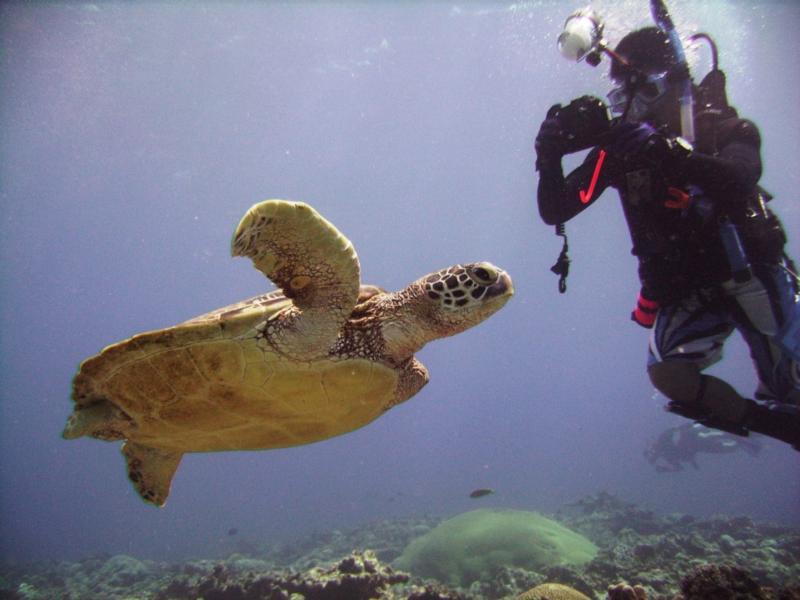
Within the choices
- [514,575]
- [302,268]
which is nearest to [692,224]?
[302,268]

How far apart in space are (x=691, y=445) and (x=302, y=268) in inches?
841

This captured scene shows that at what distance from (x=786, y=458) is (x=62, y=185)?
356 feet

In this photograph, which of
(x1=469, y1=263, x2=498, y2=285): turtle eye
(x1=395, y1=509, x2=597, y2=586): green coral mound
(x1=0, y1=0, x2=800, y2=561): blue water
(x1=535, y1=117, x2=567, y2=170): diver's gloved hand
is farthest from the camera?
(x1=0, y1=0, x2=800, y2=561): blue water

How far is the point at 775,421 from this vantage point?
3355 millimetres

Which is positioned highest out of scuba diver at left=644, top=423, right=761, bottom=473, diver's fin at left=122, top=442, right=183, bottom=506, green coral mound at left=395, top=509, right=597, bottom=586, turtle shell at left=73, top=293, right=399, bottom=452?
turtle shell at left=73, top=293, right=399, bottom=452

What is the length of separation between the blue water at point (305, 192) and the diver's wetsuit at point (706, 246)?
13329 mm

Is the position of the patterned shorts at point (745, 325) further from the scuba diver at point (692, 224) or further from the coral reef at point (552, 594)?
the coral reef at point (552, 594)

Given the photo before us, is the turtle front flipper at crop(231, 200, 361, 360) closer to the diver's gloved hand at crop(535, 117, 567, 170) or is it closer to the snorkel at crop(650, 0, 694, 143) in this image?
the diver's gloved hand at crop(535, 117, 567, 170)

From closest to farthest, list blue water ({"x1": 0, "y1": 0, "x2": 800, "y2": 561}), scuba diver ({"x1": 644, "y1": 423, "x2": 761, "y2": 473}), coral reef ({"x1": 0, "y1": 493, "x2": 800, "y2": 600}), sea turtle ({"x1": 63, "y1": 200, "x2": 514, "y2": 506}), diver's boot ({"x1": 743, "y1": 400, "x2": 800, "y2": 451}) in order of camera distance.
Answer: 1. sea turtle ({"x1": 63, "y1": 200, "x2": 514, "y2": 506})
2. diver's boot ({"x1": 743, "y1": 400, "x2": 800, "y2": 451})
3. coral reef ({"x1": 0, "y1": 493, "x2": 800, "y2": 600})
4. scuba diver ({"x1": 644, "y1": 423, "x2": 761, "y2": 473})
5. blue water ({"x1": 0, "y1": 0, "x2": 800, "y2": 561})

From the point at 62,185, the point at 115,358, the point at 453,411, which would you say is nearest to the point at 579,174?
the point at 115,358

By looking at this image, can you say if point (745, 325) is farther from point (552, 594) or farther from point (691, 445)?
point (691, 445)

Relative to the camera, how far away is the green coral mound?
777 cm

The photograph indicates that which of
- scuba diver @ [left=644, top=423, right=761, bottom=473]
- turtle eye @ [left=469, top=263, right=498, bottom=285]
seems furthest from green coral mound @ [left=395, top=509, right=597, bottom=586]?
scuba diver @ [left=644, top=423, right=761, bottom=473]

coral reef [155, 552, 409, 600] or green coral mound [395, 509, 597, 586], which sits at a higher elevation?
coral reef [155, 552, 409, 600]
